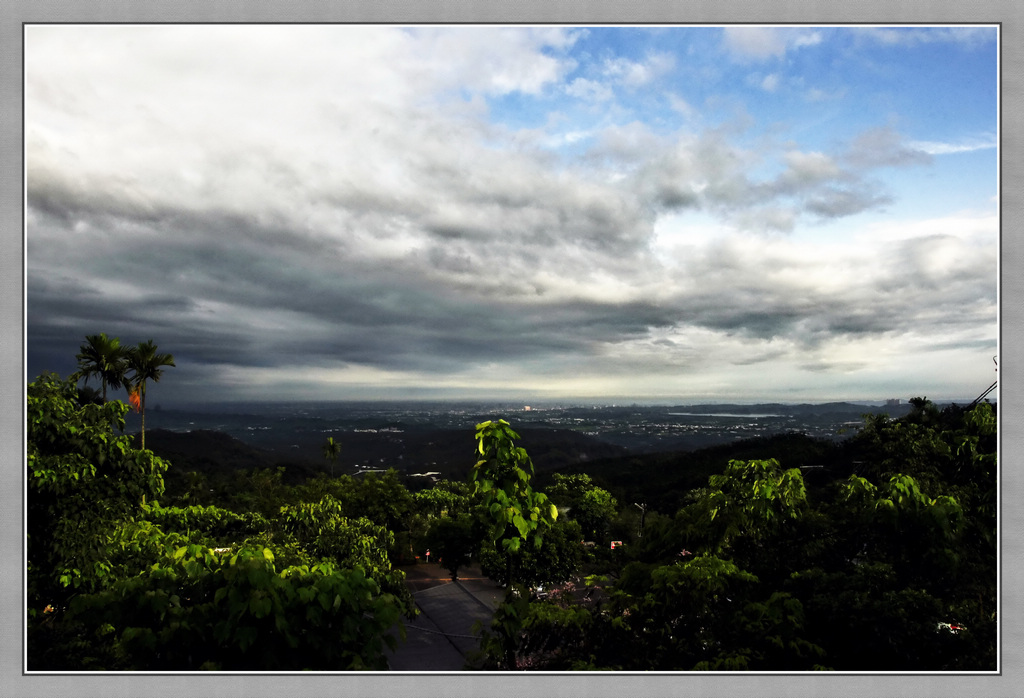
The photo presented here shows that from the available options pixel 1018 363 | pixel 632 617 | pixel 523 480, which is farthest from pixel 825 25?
pixel 632 617

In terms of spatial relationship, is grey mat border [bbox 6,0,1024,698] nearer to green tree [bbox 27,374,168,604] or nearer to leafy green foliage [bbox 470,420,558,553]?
green tree [bbox 27,374,168,604]

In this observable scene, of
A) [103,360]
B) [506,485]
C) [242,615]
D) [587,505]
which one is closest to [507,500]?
[506,485]

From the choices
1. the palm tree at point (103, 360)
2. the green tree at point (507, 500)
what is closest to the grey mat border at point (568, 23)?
the green tree at point (507, 500)

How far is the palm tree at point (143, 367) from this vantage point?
16.7 ft

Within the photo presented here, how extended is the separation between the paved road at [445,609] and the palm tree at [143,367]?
18.8ft

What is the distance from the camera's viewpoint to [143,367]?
17.2ft

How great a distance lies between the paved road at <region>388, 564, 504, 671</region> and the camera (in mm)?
9691

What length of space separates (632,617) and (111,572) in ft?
10.6

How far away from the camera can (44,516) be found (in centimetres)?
324

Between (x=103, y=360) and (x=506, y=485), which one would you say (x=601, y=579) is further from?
(x=103, y=360)

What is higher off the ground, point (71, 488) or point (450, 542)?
point (71, 488)

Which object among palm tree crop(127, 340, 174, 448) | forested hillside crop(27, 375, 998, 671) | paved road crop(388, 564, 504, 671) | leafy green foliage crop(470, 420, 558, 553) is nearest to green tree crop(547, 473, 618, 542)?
paved road crop(388, 564, 504, 671)

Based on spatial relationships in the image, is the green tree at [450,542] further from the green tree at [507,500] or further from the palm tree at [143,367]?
the green tree at [507,500]

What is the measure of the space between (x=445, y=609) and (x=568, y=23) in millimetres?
11714
